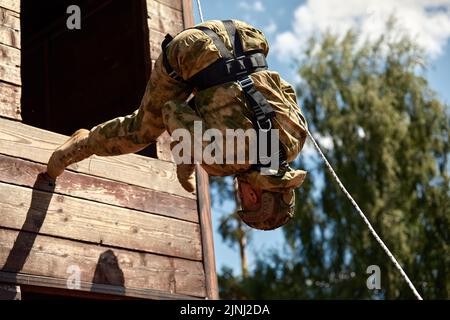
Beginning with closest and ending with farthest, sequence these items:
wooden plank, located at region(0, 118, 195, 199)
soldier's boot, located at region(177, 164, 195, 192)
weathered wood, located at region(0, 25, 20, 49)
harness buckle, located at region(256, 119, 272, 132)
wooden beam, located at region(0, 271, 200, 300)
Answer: harness buckle, located at region(256, 119, 272, 132) → soldier's boot, located at region(177, 164, 195, 192) → wooden beam, located at region(0, 271, 200, 300) → wooden plank, located at region(0, 118, 195, 199) → weathered wood, located at region(0, 25, 20, 49)

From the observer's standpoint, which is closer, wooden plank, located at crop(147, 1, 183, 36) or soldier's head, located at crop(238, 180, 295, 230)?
soldier's head, located at crop(238, 180, 295, 230)

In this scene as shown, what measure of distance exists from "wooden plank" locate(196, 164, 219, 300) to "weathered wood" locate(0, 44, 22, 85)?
142 centimetres

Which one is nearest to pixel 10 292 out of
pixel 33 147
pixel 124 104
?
pixel 33 147

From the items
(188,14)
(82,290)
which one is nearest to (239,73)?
(82,290)

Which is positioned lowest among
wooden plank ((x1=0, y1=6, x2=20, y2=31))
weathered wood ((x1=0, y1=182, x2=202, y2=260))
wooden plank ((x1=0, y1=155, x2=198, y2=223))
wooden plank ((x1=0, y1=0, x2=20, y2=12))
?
weathered wood ((x1=0, y1=182, x2=202, y2=260))

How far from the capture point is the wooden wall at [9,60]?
4945 mm

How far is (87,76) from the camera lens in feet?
24.0

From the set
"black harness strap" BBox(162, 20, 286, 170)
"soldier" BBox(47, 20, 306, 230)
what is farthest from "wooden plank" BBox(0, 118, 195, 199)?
"black harness strap" BBox(162, 20, 286, 170)

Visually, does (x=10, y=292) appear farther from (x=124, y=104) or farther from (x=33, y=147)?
(x=124, y=104)

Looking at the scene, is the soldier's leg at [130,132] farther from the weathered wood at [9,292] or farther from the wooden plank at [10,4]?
the wooden plank at [10,4]

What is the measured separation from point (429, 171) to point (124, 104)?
38.0ft

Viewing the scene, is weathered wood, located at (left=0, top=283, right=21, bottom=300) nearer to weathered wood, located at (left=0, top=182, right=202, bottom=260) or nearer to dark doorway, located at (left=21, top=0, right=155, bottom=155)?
weathered wood, located at (left=0, top=182, right=202, bottom=260)

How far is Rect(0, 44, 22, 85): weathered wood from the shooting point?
4.99 metres

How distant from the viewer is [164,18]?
6051 mm
